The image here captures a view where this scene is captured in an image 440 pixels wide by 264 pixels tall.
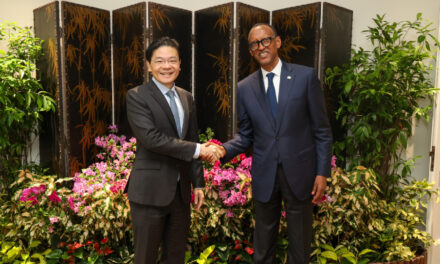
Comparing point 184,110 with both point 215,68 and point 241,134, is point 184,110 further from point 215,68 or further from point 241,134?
point 215,68

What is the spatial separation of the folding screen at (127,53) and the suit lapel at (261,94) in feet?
4.72

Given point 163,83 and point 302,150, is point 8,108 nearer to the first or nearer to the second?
point 163,83

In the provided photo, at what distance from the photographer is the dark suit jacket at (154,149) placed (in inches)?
74.6

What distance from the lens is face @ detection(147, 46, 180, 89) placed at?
1931 millimetres

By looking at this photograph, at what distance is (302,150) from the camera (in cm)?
210

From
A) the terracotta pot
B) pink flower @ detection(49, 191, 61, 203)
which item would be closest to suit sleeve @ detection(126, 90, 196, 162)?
pink flower @ detection(49, 191, 61, 203)

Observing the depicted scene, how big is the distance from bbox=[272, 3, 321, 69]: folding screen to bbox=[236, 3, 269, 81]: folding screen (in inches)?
8.2

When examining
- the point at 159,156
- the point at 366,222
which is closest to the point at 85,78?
the point at 159,156

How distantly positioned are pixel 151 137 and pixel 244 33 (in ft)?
5.86

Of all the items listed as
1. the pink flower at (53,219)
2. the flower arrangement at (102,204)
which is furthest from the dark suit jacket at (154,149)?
the pink flower at (53,219)

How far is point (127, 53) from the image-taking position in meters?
3.49

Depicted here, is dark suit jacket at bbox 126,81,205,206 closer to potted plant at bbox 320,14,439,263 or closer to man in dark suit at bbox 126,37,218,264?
man in dark suit at bbox 126,37,218,264

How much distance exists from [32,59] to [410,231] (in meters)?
3.66

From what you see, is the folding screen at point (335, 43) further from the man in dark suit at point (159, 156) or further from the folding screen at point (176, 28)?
the man in dark suit at point (159, 156)
